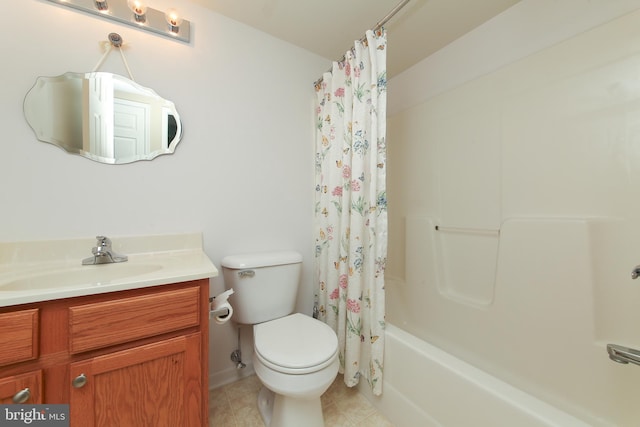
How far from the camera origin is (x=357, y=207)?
1.22 metres

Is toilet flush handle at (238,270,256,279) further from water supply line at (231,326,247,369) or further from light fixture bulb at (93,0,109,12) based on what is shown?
light fixture bulb at (93,0,109,12)

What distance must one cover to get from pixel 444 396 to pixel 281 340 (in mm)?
714

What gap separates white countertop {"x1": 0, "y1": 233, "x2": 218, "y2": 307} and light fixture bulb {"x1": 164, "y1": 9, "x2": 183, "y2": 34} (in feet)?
3.50

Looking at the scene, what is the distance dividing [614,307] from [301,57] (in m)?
2.09

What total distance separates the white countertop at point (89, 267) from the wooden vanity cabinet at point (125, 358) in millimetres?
39

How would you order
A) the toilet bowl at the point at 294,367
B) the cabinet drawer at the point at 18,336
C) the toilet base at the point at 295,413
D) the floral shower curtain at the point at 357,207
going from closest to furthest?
the cabinet drawer at the point at 18,336
the toilet bowl at the point at 294,367
the toilet base at the point at 295,413
the floral shower curtain at the point at 357,207

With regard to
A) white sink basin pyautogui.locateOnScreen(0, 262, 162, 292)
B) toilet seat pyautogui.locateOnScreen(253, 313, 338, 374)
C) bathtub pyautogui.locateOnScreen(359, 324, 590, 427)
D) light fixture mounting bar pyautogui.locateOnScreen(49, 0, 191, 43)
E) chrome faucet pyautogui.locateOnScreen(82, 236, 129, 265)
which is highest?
light fixture mounting bar pyautogui.locateOnScreen(49, 0, 191, 43)

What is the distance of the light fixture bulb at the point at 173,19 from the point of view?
3.87 ft

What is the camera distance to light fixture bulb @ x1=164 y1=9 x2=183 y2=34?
46.4 inches

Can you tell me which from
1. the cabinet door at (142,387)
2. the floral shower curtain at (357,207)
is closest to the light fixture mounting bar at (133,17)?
the floral shower curtain at (357,207)

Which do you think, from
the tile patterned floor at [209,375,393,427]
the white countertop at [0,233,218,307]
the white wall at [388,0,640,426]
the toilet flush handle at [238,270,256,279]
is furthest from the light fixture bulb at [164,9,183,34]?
the tile patterned floor at [209,375,393,427]

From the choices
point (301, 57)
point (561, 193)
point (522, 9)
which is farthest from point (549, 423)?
point (301, 57)

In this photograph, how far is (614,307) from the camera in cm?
97

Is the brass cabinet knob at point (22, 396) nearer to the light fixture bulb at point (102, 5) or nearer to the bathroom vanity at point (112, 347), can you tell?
the bathroom vanity at point (112, 347)
